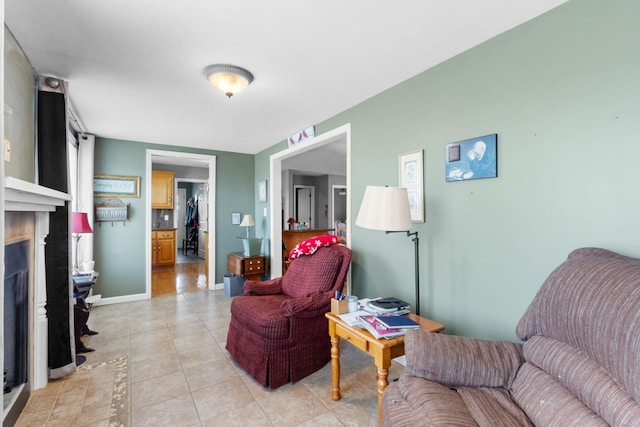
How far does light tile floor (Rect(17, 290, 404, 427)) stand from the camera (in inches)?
76.6

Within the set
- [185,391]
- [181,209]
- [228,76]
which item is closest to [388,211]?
[228,76]

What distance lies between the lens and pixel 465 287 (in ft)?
6.85

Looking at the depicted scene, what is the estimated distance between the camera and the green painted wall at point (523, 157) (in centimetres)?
145

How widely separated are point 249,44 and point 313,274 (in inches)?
73.0

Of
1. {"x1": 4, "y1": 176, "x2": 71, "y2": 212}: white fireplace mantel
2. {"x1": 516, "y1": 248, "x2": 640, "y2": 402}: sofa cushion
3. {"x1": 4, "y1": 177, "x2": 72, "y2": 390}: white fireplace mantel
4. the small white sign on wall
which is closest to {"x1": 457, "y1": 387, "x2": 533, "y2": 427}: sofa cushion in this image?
{"x1": 516, "y1": 248, "x2": 640, "y2": 402}: sofa cushion

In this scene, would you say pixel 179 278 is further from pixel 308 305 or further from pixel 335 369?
pixel 335 369

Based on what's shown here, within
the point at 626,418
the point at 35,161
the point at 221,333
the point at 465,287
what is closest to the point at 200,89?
the point at 35,161

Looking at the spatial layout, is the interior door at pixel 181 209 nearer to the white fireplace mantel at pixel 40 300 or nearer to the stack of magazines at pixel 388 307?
the white fireplace mantel at pixel 40 300

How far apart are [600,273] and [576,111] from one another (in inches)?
33.6

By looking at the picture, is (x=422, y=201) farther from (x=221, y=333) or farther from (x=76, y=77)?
(x=76, y=77)

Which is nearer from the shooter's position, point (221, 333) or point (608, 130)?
point (608, 130)

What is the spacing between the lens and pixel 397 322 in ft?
6.09

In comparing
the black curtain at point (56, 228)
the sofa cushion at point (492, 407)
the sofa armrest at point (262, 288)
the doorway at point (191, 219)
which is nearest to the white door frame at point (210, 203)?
the black curtain at point (56, 228)

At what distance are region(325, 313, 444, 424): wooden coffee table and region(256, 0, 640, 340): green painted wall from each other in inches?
16.7
